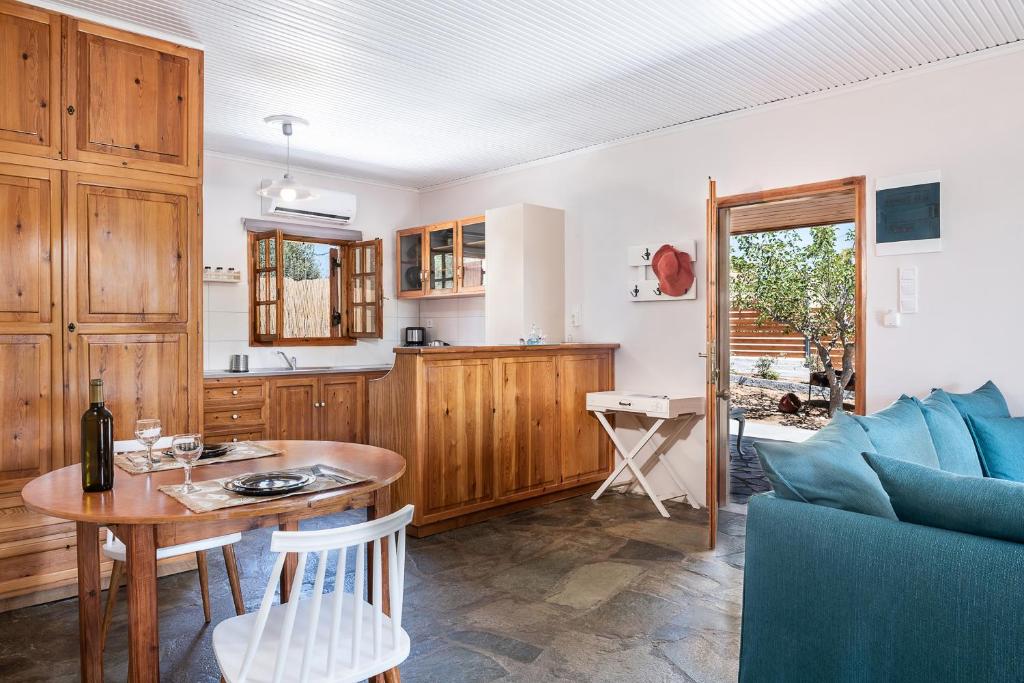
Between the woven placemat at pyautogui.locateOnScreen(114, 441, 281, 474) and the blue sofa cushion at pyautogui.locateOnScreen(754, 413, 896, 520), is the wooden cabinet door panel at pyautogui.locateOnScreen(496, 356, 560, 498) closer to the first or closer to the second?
the woven placemat at pyautogui.locateOnScreen(114, 441, 281, 474)

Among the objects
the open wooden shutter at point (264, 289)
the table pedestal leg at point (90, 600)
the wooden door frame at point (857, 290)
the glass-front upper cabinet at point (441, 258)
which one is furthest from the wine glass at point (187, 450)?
the glass-front upper cabinet at point (441, 258)

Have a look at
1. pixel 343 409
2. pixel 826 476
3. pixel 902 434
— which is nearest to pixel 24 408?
pixel 343 409

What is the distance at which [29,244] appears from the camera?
2.96 m

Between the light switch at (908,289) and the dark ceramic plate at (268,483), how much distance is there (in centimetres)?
331

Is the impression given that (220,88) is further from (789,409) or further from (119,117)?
(789,409)

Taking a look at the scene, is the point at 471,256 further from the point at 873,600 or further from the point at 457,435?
the point at 873,600

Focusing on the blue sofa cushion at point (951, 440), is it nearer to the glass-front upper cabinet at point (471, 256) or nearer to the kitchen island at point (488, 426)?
the kitchen island at point (488, 426)

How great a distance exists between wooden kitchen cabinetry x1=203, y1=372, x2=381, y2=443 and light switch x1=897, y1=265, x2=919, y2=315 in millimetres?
4100

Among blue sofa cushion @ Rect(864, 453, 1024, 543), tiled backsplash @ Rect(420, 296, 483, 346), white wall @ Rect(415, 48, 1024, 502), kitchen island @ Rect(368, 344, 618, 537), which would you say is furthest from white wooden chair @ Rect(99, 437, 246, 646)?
tiled backsplash @ Rect(420, 296, 483, 346)

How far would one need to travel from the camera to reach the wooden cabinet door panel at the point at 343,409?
5.51 metres

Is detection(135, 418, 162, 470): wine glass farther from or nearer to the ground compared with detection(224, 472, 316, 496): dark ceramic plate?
farther from the ground

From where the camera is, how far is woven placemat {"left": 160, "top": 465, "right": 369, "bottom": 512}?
1.75 meters

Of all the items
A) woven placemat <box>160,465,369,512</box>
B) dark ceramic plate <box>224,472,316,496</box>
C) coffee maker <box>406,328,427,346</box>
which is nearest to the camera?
woven placemat <box>160,465,369,512</box>

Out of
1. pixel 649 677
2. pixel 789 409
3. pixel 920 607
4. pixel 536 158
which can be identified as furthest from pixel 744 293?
pixel 920 607
